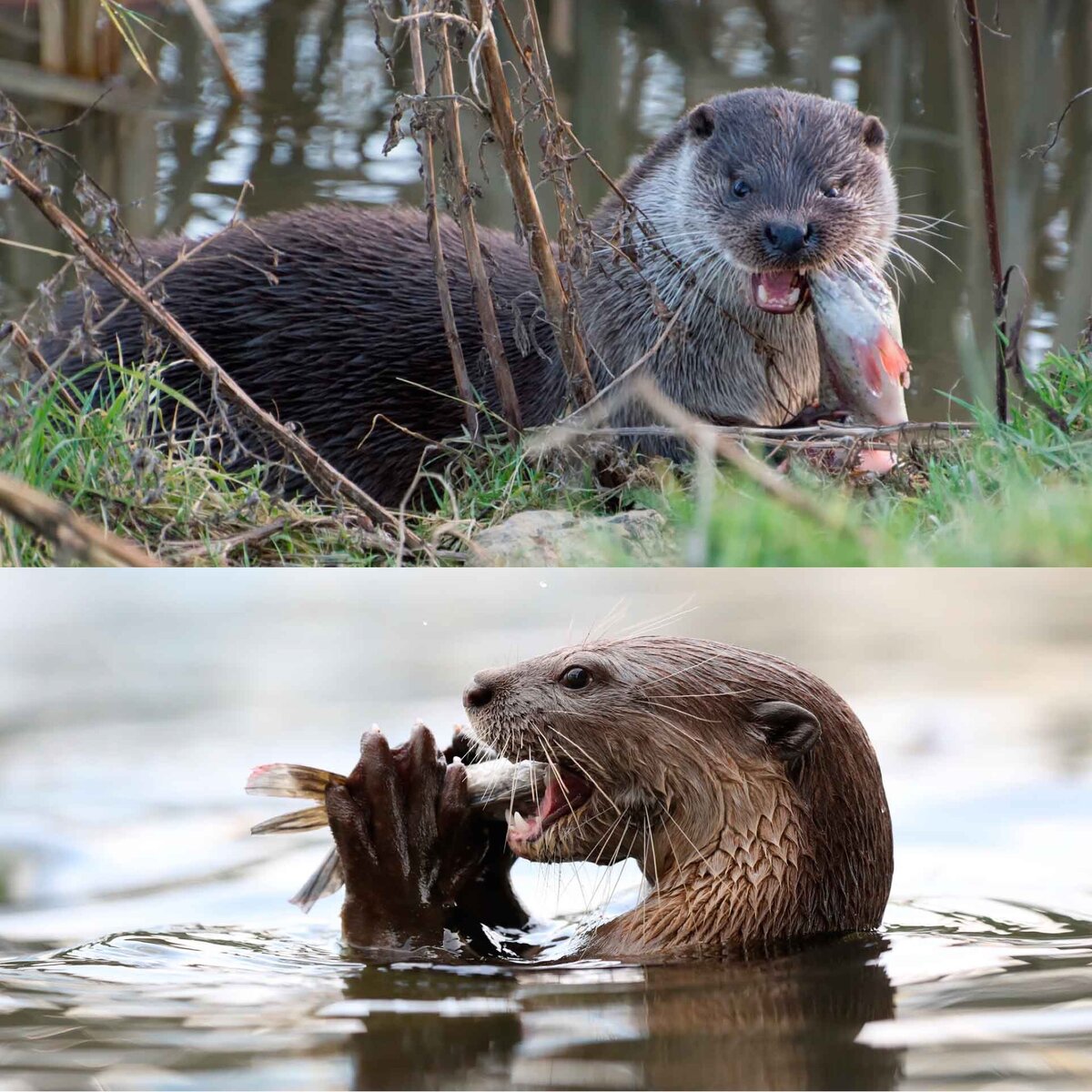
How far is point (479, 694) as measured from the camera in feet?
6.38

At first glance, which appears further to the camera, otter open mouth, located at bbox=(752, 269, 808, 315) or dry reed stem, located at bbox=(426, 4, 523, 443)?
otter open mouth, located at bbox=(752, 269, 808, 315)

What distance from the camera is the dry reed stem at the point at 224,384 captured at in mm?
2283

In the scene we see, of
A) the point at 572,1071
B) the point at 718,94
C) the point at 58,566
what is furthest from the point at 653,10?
the point at 572,1071

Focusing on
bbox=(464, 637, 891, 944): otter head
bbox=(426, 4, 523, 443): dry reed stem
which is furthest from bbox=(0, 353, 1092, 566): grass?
bbox=(464, 637, 891, 944): otter head

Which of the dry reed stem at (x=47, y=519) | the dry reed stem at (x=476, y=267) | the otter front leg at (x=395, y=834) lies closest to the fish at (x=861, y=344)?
the dry reed stem at (x=476, y=267)

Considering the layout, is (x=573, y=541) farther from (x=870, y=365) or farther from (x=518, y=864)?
(x=870, y=365)

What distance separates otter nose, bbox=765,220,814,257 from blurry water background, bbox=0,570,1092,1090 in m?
0.53

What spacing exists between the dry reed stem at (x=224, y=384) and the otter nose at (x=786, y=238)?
28.8 inches

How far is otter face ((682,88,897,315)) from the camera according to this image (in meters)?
2.61

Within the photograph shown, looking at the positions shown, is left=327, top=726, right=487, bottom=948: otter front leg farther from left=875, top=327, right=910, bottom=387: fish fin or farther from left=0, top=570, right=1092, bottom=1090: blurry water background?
left=875, top=327, right=910, bottom=387: fish fin

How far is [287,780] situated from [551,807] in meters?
0.31

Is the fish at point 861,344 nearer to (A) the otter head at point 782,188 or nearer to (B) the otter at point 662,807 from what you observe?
(A) the otter head at point 782,188

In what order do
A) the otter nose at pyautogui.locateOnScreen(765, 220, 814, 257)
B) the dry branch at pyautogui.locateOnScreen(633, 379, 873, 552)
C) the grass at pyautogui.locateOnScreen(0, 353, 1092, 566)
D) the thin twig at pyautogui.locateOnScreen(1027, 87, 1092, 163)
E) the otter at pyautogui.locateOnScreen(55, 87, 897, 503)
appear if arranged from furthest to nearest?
the otter at pyautogui.locateOnScreen(55, 87, 897, 503)
the otter nose at pyautogui.locateOnScreen(765, 220, 814, 257)
the thin twig at pyautogui.locateOnScreen(1027, 87, 1092, 163)
the grass at pyautogui.locateOnScreen(0, 353, 1092, 566)
the dry branch at pyautogui.locateOnScreen(633, 379, 873, 552)

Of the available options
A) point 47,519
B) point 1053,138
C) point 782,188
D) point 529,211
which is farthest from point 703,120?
point 47,519
